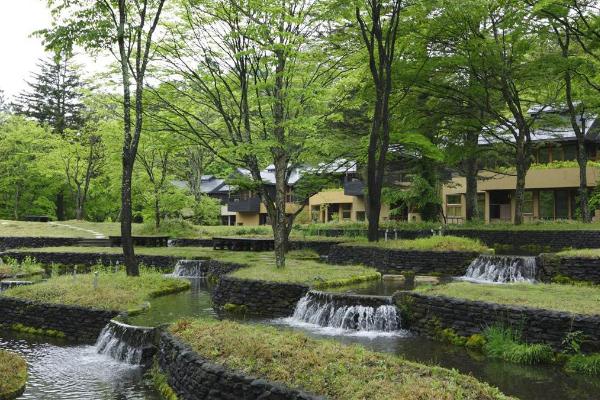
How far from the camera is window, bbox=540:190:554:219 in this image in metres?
33.0

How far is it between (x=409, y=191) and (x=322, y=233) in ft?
21.7

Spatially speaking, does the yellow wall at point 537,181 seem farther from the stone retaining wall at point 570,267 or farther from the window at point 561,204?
the stone retaining wall at point 570,267

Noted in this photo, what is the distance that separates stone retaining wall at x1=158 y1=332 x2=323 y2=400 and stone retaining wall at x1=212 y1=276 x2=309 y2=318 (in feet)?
16.7

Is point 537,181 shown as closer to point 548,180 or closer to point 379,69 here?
point 548,180

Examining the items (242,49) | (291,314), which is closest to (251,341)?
(291,314)

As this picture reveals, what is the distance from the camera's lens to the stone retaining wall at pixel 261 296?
1412cm

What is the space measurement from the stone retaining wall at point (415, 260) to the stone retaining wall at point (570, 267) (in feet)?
8.88

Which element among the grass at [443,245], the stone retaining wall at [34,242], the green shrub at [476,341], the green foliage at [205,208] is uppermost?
the green foliage at [205,208]

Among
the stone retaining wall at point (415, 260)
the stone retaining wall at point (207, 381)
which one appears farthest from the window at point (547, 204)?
the stone retaining wall at point (207, 381)

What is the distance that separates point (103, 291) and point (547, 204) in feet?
93.1

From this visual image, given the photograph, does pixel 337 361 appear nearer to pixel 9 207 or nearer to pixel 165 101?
pixel 165 101

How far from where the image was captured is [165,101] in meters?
18.0

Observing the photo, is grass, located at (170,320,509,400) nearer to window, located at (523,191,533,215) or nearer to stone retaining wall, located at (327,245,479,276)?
stone retaining wall, located at (327,245,479,276)

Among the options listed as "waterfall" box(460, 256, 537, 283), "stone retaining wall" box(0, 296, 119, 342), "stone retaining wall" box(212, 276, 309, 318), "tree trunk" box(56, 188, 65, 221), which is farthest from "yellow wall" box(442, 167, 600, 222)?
"tree trunk" box(56, 188, 65, 221)
